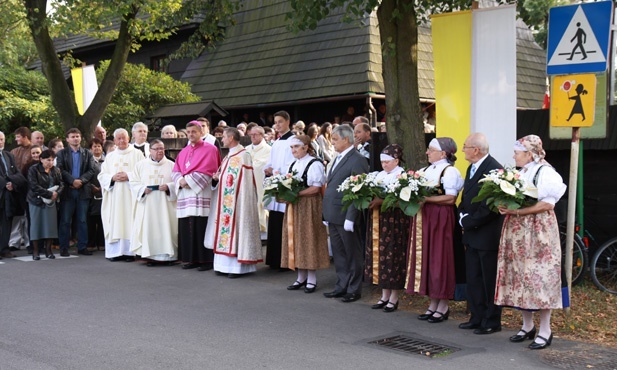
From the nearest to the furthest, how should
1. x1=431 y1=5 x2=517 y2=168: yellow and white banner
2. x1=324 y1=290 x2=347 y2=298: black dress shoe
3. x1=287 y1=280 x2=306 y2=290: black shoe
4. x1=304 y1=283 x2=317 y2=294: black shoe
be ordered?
x1=431 y1=5 x2=517 y2=168: yellow and white banner
x1=324 y1=290 x2=347 y2=298: black dress shoe
x1=304 y1=283 x2=317 y2=294: black shoe
x1=287 y1=280 x2=306 y2=290: black shoe

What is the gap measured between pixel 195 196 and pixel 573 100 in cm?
595

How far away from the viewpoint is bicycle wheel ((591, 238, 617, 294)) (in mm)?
9680

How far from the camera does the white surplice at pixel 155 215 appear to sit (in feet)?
40.2

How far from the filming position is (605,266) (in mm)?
9789

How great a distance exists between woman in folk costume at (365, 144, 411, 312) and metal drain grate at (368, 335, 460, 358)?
44.4 inches

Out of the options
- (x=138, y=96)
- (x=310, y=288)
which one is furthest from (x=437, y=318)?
(x=138, y=96)

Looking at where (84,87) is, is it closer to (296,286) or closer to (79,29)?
(79,29)

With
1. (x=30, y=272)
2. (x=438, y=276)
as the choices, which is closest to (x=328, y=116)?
(x=30, y=272)

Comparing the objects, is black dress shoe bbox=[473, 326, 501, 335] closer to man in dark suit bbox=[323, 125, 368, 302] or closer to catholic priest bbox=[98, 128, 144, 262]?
man in dark suit bbox=[323, 125, 368, 302]

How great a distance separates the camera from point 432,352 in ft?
23.1

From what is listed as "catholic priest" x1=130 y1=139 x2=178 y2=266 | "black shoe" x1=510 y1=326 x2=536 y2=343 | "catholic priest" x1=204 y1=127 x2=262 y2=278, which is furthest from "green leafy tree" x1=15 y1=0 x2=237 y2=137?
"black shoe" x1=510 y1=326 x2=536 y2=343

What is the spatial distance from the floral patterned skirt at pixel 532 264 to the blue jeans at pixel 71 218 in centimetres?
827

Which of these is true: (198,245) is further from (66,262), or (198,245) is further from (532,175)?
(532,175)

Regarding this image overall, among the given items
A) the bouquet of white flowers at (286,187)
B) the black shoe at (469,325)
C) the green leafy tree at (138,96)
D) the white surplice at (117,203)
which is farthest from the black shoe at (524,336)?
the green leafy tree at (138,96)
